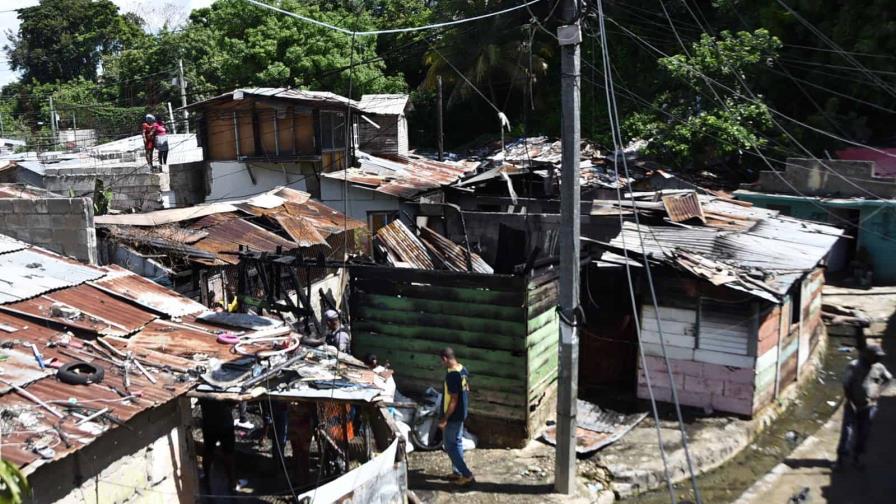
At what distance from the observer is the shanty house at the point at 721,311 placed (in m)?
10.4

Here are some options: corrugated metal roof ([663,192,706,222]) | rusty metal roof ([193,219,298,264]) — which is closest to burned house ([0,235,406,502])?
rusty metal roof ([193,219,298,264])

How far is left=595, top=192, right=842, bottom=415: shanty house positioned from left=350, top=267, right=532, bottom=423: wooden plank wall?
1907mm

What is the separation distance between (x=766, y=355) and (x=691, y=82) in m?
14.0

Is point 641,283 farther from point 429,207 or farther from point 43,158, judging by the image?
point 43,158

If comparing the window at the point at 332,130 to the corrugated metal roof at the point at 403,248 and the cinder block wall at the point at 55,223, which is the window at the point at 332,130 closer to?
the corrugated metal roof at the point at 403,248

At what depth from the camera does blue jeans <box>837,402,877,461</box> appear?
29.8ft

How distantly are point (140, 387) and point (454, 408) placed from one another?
11.9 feet

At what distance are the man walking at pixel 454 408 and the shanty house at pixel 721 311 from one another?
329 cm

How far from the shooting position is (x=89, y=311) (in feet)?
24.1

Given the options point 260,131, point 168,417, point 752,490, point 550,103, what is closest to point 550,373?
point 752,490

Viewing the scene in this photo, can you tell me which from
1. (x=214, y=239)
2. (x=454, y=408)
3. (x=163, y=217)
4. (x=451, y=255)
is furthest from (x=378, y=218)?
(x=454, y=408)

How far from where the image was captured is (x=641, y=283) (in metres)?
11.3

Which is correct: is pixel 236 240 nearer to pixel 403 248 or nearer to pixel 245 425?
pixel 403 248

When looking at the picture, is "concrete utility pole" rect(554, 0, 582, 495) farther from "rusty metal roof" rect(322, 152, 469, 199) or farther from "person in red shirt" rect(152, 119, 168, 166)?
"person in red shirt" rect(152, 119, 168, 166)
